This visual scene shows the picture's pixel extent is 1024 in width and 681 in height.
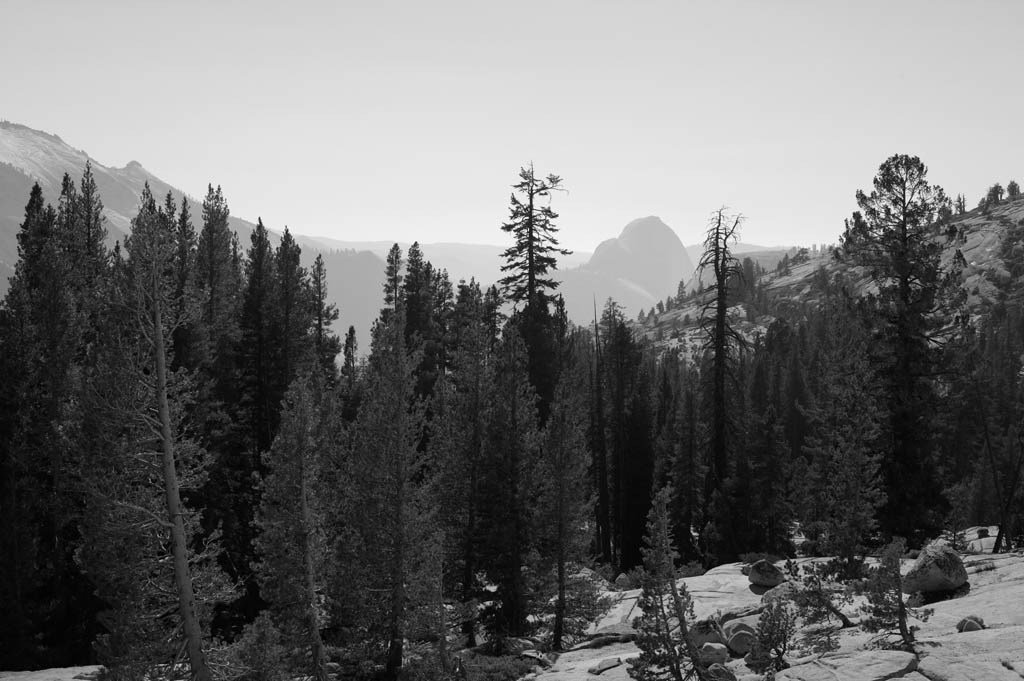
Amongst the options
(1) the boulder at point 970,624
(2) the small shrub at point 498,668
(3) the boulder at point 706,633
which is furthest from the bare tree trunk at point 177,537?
(1) the boulder at point 970,624

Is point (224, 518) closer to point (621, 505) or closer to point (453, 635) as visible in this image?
point (453, 635)

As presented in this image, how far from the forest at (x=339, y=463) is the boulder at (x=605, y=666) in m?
3.46

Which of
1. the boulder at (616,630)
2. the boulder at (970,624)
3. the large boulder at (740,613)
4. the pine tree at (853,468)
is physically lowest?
the boulder at (616,630)

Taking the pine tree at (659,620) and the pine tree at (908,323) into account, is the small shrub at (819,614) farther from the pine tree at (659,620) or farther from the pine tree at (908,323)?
the pine tree at (908,323)

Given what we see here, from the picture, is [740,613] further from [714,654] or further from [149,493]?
[149,493]

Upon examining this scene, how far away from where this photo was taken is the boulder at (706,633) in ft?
59.0

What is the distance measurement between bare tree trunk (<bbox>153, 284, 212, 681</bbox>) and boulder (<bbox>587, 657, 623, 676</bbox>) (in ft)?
30.8

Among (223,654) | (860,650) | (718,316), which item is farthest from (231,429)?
(860,650)

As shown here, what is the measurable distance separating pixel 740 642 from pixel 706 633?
0.95 metres

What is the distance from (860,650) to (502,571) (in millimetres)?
14053

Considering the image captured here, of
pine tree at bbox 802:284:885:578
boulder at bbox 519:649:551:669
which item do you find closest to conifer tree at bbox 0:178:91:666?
boulder at bbox 519:649:551:669

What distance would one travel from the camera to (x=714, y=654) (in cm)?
1631

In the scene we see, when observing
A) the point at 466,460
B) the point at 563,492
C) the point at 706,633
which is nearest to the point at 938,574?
the point at 706,633

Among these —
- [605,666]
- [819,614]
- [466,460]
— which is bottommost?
[605,666]
